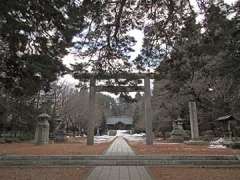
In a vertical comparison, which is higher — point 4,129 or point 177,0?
point 177,0

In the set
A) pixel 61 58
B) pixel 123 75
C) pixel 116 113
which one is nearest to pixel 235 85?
pixel 123 75

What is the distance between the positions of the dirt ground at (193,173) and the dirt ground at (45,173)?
8.21 ft

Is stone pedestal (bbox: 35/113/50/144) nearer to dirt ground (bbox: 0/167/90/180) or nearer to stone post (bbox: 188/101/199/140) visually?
stone post (bbox: 188/101/199/140)

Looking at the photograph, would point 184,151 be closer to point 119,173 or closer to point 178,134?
point 119,173

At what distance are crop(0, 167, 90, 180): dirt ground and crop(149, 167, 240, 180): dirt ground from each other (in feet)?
8.21

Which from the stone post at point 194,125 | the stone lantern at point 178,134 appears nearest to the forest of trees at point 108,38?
the stone post at point 194,125

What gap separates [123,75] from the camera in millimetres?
9781

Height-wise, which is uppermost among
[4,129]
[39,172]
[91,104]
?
[91,104]

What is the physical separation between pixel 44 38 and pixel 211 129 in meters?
33.3

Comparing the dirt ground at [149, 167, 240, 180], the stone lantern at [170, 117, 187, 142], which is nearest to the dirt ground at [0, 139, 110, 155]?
the dirt ground at [149, 167, 240, 180]

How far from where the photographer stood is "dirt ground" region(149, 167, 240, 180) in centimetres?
834

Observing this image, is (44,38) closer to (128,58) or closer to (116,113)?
(128,58)

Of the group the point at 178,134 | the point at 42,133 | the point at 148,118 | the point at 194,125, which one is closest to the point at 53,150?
the point at 42,133

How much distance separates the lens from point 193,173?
9.05 meters
